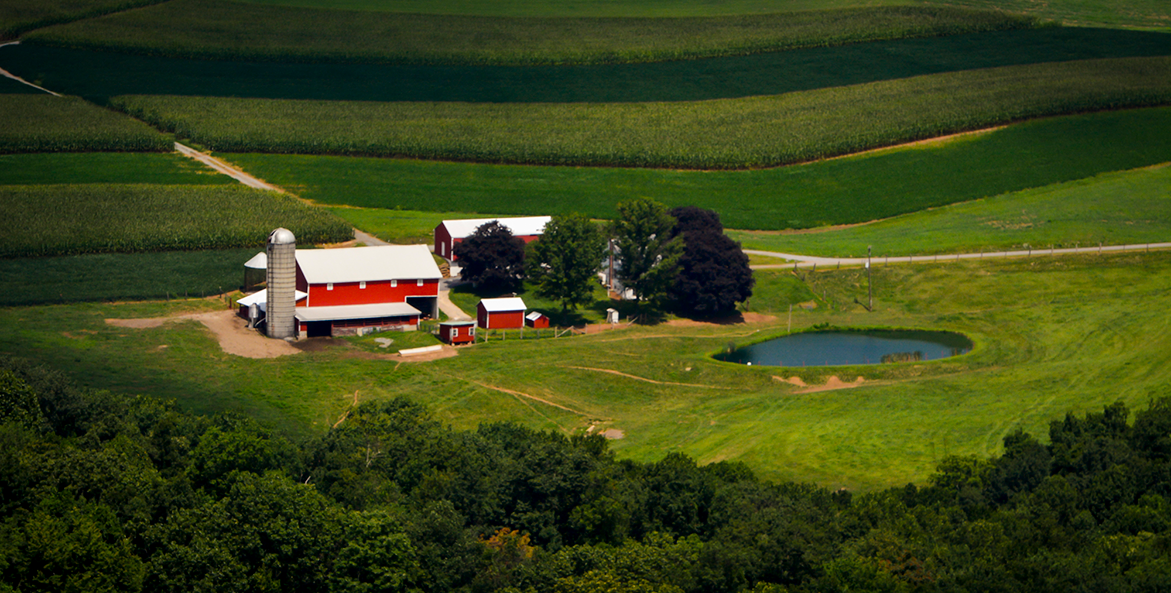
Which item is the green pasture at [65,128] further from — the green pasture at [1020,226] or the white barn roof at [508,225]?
the green pasture at [1020,226]

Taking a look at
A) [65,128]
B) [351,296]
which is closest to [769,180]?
[351,296]

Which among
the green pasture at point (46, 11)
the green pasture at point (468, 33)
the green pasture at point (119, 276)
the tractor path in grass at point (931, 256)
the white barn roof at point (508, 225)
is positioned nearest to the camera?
the green pasture at point (119, 276)

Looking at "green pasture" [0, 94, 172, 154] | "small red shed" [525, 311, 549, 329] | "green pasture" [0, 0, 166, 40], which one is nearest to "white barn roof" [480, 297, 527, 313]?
"small red shed" [525, 311, 549, 329]

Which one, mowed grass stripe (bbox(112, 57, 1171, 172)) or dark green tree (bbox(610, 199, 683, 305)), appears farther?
mowed grass stripe (bbox(112, 57, 1171, 172))

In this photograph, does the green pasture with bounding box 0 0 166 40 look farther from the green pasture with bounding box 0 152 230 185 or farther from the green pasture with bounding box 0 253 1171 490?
the green pasture with bounding box 0 253 1171 490

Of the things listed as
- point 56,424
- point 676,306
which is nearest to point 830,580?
point 56,424

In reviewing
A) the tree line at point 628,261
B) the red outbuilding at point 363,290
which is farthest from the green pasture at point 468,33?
the red outbuilding at point 363,290

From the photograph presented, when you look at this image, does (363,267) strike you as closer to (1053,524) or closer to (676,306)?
(676,306)
